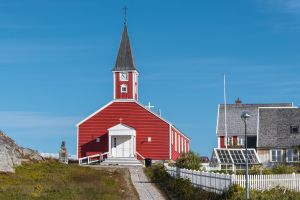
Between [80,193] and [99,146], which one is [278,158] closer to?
[99,146]

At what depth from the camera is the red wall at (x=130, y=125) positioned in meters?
63.1

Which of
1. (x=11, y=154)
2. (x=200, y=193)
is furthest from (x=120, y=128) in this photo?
(x=200, y=193)

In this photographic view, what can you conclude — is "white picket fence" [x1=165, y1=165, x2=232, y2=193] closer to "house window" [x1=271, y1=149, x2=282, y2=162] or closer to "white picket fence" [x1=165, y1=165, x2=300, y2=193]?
"white picket fence" [x1=165, y1=165, x2=300, y2=193]

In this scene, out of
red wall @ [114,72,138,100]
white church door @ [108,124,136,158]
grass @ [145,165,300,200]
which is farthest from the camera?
red wall @ [114,72,138,100]

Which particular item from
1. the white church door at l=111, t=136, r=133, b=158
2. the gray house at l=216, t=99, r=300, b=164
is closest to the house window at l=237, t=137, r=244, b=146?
the gray house at l=216, t=99, r=300, b=164

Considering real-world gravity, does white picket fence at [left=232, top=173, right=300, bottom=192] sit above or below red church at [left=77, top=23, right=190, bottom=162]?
below

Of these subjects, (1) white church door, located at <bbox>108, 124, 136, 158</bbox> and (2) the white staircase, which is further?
(1) white church door, located at <bbox>108, 124, 136, 158</bbox>

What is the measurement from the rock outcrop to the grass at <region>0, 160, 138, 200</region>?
0.79 metres

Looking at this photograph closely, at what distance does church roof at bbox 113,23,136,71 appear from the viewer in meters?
66.1

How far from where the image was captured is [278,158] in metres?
68.8

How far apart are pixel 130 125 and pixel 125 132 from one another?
1.44m

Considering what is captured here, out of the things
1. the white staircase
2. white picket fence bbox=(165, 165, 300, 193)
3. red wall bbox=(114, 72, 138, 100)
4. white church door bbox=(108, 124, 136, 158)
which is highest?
red wall bbox=(114, 72, 138, 100)

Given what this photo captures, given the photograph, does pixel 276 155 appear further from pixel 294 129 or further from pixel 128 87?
pixel 128 87

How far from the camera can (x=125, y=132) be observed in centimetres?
6212
